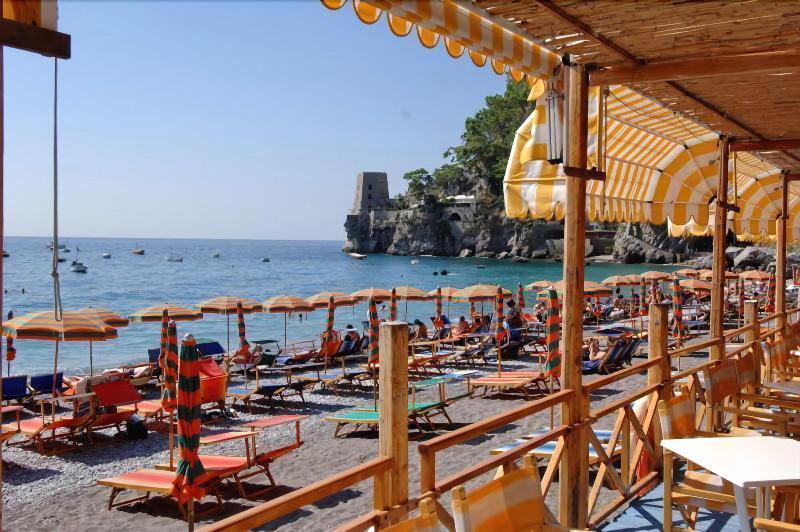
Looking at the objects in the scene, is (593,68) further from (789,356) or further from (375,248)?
(375,248)

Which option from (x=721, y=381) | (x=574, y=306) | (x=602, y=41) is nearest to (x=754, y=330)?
(x=721, y=381)

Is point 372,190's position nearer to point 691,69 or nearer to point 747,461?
point 691,69

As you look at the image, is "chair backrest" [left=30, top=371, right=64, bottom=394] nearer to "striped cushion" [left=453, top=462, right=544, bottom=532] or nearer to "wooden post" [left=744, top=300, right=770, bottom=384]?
"wooden post" [left=744, top=300, right=770, bottom=384]

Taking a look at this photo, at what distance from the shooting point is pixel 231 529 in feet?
6.78

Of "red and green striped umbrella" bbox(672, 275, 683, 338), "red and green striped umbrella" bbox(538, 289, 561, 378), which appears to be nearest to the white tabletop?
"red and green striped umbrella" bbox(538, 289, 561, 378)

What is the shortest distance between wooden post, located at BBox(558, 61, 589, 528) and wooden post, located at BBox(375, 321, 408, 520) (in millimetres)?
1541

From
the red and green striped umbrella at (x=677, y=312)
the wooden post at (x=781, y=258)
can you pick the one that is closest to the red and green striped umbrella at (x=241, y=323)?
the red and green striped umbrella at (x=677, y=312)

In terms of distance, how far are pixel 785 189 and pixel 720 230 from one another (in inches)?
115

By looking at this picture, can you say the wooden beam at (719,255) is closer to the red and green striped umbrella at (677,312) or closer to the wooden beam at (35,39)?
the wooden beam at (35,39)

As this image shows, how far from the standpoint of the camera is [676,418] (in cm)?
409

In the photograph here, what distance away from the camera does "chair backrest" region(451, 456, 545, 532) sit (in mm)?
2566

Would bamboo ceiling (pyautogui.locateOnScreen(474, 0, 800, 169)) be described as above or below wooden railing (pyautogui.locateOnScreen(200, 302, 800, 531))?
above

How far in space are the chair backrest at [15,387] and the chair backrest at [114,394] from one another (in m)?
2.71

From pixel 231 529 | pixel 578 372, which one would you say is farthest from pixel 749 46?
pixel 231 529
